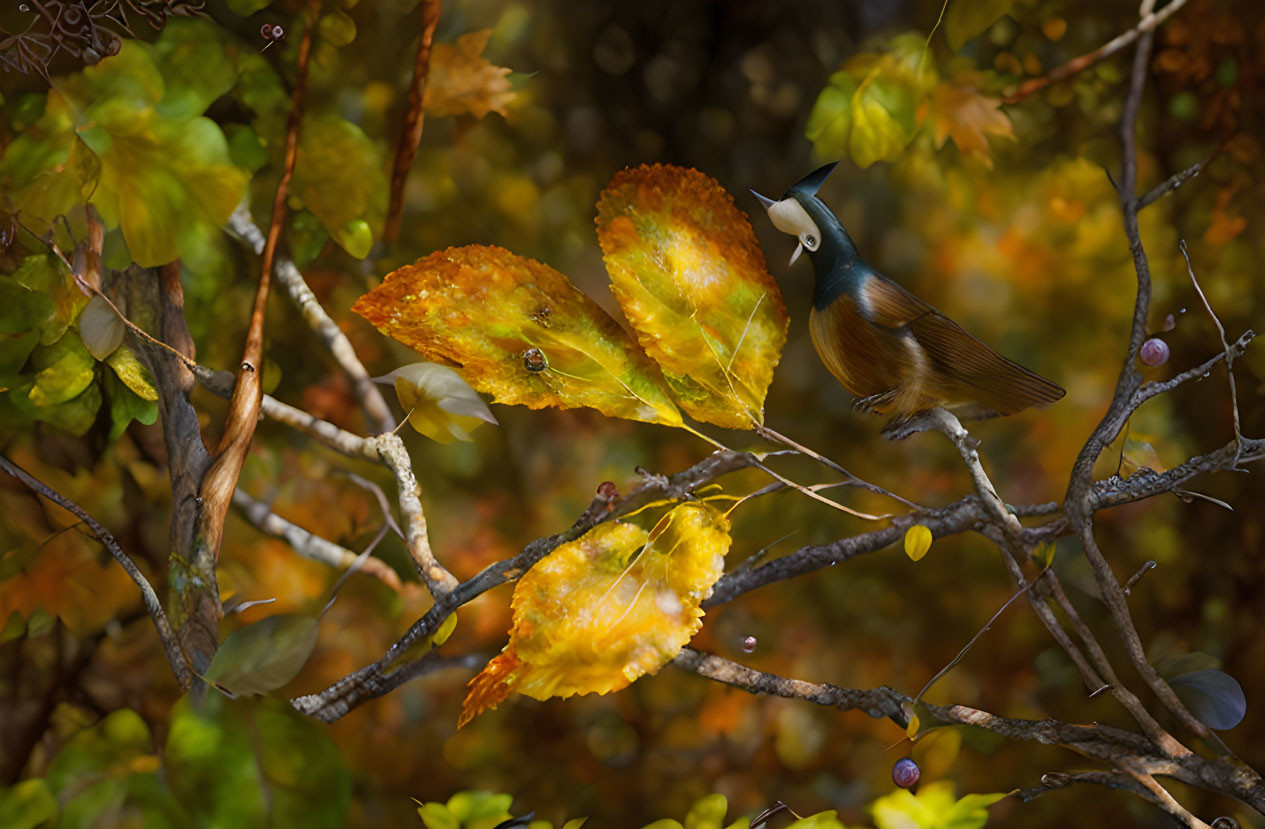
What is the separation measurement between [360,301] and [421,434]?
3.5 inches

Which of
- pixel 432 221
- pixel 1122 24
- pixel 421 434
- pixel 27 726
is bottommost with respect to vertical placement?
pixel 27 726

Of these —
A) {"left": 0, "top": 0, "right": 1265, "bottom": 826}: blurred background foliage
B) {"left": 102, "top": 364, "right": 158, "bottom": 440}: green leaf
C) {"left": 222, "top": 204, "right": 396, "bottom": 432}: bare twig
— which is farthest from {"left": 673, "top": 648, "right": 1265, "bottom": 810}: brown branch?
{"left": 102, "top": 364, "right": 158, "bottom": 440}: green leaf

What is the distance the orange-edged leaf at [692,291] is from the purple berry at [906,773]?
22 centimetres

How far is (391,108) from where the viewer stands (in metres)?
0.51

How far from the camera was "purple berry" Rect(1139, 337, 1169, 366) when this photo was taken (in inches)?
19.2

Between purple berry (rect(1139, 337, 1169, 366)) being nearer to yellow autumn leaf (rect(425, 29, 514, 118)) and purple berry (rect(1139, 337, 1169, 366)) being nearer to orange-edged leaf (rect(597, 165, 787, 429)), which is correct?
orange-edged leaf (rect(597, 165, 787, 429))

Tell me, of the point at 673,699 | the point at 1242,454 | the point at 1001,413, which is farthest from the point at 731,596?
the point at 1242,454

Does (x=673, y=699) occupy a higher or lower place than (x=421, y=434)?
lower

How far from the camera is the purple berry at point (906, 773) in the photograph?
492 mm

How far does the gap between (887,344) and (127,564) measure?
0.46 m

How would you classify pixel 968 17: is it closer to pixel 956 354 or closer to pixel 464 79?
pixel 956 354

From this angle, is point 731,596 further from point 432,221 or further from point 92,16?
point 92,16

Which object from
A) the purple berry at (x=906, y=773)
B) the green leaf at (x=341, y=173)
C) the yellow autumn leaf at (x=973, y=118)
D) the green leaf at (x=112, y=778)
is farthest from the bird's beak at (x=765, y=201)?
the green leaf at (x=112, y=778)

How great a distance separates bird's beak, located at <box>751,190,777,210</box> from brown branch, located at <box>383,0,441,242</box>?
206 mm
